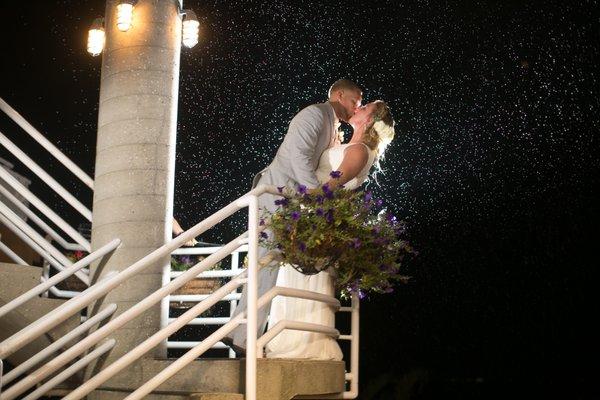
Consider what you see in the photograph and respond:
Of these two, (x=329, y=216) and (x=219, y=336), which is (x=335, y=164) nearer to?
(x=329, y=216)

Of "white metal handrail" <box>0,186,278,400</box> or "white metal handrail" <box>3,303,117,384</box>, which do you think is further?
"white metal handrail" <box>3,303,117,384</box>

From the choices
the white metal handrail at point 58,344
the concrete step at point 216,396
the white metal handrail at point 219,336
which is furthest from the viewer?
the white metal handrail at point 58,344

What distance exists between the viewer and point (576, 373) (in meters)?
18.8

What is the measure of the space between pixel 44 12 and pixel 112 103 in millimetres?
6304

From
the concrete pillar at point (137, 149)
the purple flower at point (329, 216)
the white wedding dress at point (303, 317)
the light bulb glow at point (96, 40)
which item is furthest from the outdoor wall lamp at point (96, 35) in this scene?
the purple flower at point (329, 216)

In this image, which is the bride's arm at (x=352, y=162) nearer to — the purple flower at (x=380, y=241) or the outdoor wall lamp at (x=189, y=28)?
the purple flower at (x=380, y=241)

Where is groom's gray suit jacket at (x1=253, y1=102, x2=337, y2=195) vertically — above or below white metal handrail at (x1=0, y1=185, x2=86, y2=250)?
above

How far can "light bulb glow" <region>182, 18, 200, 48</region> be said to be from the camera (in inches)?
206

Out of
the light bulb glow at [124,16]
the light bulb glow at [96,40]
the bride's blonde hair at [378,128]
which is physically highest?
the light bulb glow at [96,40]

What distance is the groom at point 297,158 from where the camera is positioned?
14.6ft

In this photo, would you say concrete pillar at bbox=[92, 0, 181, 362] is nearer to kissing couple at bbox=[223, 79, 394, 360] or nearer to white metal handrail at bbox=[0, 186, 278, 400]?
kissing couple at bbox=[223, 79, 394, 360]

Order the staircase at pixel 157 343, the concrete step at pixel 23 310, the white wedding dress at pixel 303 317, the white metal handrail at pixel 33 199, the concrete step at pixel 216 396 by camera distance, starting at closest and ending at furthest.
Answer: the staircase at pixel 157 343, the concrete step at pixel 216 396, the white wedding dress at pixel 303 317, the concrete step at pixel 23 310, the white metal handrail at pixel 33 199

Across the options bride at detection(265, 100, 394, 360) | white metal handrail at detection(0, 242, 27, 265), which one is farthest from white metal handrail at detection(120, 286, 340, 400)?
white metal handrail at detection(0, 242, 27, 265)

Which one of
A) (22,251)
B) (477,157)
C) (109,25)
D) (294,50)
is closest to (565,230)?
(477,157)
